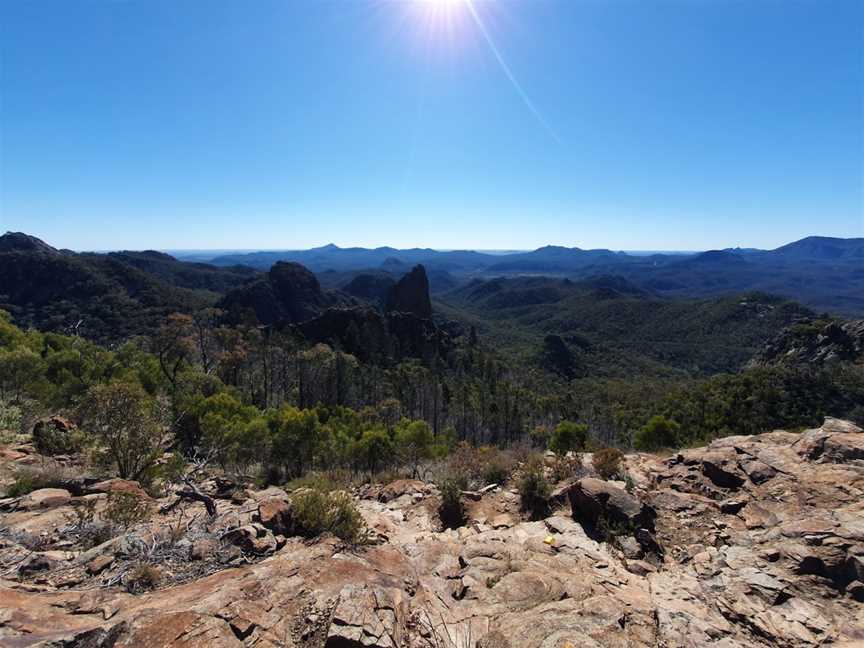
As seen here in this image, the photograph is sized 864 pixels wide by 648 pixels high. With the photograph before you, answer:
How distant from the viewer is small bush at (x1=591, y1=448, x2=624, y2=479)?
13.8 metres

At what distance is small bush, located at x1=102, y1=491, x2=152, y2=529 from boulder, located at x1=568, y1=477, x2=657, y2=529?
10.4m

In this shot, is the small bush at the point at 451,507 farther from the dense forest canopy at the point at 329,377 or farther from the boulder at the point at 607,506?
the dense forest canopy at the point at 329,377

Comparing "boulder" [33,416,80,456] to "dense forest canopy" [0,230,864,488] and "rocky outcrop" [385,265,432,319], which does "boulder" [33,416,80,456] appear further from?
"rocky outcrop" [385,265,432,319]

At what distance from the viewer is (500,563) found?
29.6ft

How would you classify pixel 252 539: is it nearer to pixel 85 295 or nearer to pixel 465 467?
pixel 465 467

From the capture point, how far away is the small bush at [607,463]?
13.8 metres

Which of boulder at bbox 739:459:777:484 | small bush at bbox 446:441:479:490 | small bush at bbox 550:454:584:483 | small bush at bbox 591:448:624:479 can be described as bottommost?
small bush at bbox 446:441:479:490

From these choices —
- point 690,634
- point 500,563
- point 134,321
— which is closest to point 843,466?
point 690,634

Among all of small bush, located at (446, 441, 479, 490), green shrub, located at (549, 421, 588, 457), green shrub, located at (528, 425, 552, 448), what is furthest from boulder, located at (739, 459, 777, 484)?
green shrub, located at (528, 425, 552, 448)

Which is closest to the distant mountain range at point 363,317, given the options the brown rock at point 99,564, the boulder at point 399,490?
the boulder at point 399,490

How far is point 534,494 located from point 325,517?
5989 millimetres

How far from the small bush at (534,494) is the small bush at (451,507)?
5.82 feet

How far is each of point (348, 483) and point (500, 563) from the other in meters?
8.91

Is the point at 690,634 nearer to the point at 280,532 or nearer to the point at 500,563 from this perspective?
the point at 500,563
